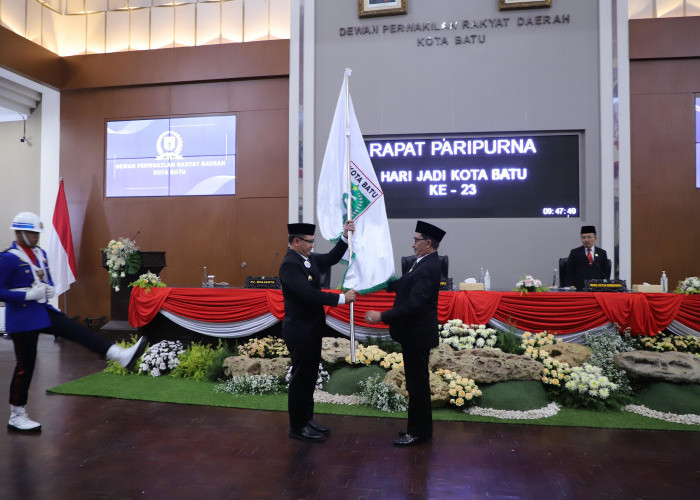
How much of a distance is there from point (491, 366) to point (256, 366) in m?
2.52

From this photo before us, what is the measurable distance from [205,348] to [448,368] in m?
3.03

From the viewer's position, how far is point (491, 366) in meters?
5.00

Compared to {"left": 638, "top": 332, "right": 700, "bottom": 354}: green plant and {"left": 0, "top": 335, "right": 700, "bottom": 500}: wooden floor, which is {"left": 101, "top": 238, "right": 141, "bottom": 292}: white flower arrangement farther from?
{"left": 638, "top": 332, "right": 700, "bottom": 354}: green plant

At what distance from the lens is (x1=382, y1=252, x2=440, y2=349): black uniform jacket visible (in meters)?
3.69

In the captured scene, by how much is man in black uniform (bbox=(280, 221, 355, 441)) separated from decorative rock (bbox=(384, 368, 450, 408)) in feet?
3.55

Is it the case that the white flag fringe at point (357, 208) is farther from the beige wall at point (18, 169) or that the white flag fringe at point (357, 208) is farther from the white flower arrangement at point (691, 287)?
the beige wall at point (18, 169)

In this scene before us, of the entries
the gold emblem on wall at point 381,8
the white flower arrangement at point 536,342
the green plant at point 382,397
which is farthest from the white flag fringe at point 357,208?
the gold emblem on wall at point 381,8

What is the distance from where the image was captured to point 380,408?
15.7 feet

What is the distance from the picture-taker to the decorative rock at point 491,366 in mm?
4949

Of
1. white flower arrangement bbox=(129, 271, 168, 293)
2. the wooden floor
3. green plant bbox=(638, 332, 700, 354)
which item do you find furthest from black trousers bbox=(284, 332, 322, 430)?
green plant bbox=(638, 332, 700, 354)

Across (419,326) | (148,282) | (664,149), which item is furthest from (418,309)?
(664,149)

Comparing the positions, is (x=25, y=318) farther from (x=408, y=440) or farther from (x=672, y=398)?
(x=672, y=398)

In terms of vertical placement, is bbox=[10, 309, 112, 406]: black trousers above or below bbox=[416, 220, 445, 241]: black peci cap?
below

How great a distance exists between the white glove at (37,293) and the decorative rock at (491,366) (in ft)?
11.8
